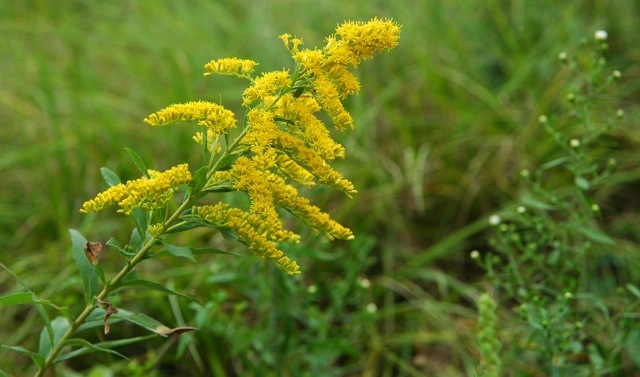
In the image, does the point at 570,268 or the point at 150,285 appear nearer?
the point at 150,285

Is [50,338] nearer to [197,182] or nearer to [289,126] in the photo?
[197,182]

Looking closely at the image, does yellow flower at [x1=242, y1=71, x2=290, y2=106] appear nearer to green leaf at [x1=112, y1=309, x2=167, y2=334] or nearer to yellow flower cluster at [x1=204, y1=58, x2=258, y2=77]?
yellow flower cluster at [x1=204, y1=58, x2=258, y2=77]

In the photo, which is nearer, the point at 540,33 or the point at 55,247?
the point at 55,247

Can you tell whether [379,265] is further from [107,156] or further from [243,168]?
[243,168]

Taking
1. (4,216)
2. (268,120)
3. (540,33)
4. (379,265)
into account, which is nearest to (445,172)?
(379,265)

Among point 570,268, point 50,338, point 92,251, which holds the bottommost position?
point 50,338

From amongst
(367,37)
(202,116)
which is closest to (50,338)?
(202,116)
